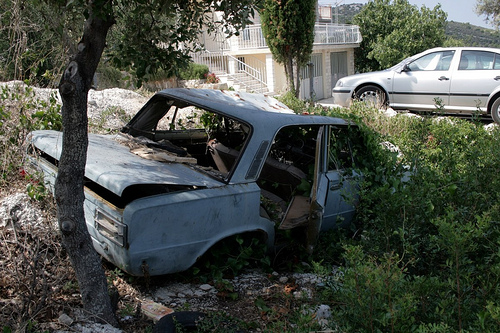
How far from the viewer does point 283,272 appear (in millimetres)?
4914

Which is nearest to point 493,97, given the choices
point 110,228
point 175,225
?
point 175,225

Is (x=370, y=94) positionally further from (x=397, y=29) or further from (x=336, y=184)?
(x=397, y=29)

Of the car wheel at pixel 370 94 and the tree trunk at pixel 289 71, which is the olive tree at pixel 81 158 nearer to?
the car wheel at pixel 370 94

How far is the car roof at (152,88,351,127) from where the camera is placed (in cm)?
481

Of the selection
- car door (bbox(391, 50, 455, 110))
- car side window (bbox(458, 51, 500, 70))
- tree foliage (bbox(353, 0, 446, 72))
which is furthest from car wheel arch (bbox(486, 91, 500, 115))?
tree foliage (bbox(353, 0, 446, 72))

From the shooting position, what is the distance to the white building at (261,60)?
982 inches

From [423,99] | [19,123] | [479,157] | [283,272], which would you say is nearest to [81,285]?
[283,272]

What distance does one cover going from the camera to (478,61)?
39.8ft

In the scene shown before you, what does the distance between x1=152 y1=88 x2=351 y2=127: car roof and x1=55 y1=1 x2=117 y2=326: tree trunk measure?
1730 mm

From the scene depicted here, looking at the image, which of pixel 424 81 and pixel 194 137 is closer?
pixel 194 137

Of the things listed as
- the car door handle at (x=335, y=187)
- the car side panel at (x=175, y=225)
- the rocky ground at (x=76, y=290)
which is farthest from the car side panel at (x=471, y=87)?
the car side panel at (x=175, y=225)

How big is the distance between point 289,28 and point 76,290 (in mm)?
13241

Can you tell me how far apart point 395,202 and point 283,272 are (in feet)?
4.42

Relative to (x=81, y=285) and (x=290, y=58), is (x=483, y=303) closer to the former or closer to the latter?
(x=81, y=285)
